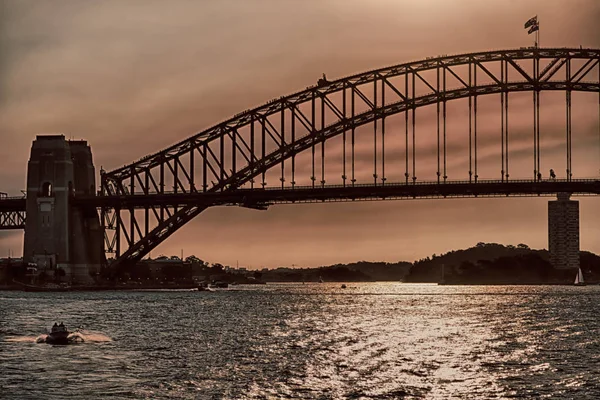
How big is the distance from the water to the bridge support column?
57.6 m

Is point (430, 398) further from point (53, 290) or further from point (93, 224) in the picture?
point (93, 224)

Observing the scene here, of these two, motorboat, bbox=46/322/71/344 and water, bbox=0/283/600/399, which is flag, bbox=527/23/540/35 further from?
motorboat, bbox=46/322/71/344

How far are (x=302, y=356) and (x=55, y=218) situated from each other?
99459 millimetres

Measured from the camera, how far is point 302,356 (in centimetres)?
5647

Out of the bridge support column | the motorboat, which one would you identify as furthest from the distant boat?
the motorboat

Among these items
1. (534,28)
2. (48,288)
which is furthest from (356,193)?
(48,288)

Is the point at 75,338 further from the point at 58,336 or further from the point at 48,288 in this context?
the point at 48,288

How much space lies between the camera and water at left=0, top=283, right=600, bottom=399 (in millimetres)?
43969

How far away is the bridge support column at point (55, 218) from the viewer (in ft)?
495

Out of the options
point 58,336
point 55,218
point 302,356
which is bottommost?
point 302,356

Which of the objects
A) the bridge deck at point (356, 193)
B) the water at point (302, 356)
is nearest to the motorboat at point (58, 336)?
the water at point (302, 356)

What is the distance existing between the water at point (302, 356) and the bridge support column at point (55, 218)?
57.6m

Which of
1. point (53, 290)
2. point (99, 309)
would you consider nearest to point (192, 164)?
point (53, 290)

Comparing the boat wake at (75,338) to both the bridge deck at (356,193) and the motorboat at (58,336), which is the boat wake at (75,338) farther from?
the bridge deck at (356,193)
